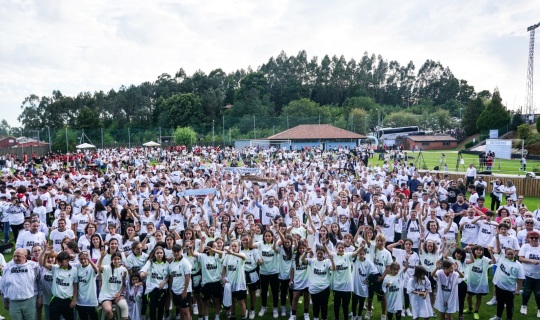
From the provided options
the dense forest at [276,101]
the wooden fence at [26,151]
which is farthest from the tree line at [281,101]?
the wooden fence at [26,151]

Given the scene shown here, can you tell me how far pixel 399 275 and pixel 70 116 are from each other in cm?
9387

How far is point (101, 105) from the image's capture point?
86.6 metres

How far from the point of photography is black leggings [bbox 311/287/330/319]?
6.57 m

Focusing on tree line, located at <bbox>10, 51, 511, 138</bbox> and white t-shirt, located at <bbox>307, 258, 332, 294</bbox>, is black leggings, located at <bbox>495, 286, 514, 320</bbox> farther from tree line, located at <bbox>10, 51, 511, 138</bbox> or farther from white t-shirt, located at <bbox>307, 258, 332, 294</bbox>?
tree line, located at <bbox>10, 51, 511, 138</bbox>

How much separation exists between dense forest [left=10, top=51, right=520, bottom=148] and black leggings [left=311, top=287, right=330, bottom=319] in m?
46.7

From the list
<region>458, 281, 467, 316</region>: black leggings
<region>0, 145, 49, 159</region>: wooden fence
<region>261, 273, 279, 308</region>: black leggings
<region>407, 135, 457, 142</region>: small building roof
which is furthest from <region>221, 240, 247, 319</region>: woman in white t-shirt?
<region>407, 135, 457, 142</region>: small building roof

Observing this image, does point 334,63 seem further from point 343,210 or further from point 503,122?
point 343,210

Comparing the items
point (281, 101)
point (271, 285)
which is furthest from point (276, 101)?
point (271, 285)

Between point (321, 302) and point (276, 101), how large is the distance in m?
87.5

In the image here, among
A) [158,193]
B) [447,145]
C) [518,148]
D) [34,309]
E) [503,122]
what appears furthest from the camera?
[447,145]

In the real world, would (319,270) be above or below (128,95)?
below

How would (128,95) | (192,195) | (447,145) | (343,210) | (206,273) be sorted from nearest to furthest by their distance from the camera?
1. (206,273)
2. (343,210)
3. (192,195)
4. (447,145)
5. (128,95)

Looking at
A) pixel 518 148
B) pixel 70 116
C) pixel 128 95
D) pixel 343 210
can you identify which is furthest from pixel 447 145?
pixel 70 116

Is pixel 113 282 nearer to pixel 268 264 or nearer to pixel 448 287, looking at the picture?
pixel 268 264
